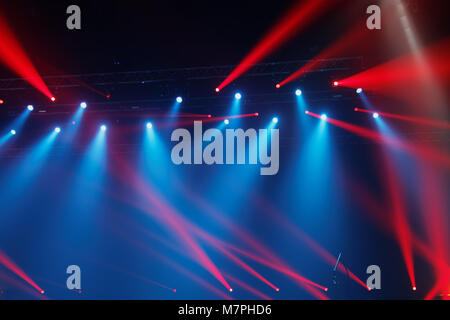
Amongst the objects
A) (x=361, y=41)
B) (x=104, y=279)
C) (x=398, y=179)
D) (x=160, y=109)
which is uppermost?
(x=361, y=41)

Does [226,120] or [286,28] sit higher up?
[286,28]

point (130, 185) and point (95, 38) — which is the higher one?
point (95, 38)

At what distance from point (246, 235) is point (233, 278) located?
67 cm

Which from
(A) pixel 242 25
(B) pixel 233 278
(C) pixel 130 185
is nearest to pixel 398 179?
(B) pixel 233 278

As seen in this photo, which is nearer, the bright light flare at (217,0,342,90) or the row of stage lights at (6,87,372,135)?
the bright light flare at (217,0,342,90)

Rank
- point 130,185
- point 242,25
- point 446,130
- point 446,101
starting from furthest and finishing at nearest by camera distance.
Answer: point 130,185 → point 446,130 → point 446,101 → point 242,25

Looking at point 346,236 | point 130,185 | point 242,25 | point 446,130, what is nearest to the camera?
point 242,25

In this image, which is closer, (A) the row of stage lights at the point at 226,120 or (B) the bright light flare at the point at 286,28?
→ (B) the bright light flare at the point at 286,28

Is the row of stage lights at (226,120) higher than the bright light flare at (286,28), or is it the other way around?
the bright light flare at (286,28)

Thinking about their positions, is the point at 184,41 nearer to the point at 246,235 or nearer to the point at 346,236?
the point at 246,235

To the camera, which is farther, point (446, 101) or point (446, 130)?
point (446, 130)

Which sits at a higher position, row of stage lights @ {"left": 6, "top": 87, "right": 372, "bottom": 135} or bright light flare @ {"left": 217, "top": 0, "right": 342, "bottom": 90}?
bright light flare @ {"left": 217, "top": 0, "right": 342, "bottom": 90}

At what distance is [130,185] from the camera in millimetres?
6887

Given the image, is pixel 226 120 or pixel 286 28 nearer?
pixel 286 28
